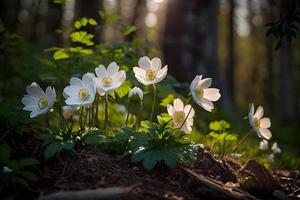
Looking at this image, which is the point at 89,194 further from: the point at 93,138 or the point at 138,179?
the point at 93,138

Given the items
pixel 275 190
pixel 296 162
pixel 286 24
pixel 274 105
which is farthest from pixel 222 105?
pixel 274 105

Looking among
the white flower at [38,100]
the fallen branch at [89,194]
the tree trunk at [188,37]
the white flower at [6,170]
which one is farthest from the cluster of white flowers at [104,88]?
the tree trunk at [188,37]

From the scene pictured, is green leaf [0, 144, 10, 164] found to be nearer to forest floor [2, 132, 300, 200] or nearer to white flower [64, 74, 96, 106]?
forest floor [2, 132, 300, 200]

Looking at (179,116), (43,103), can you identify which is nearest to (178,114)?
(179,116)

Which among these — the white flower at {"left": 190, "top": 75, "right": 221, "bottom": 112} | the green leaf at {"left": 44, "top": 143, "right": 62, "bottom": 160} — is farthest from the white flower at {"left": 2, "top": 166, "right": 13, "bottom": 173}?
the white flower at {"left": 190, "top": 75, "right": 221, "bottom": 112}

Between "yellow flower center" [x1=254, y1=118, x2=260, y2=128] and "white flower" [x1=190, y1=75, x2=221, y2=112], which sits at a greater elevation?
"white flower" [x1=190, y1=75, x2=221, y2=112]

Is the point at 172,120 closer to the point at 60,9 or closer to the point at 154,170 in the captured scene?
the point at 154,170
